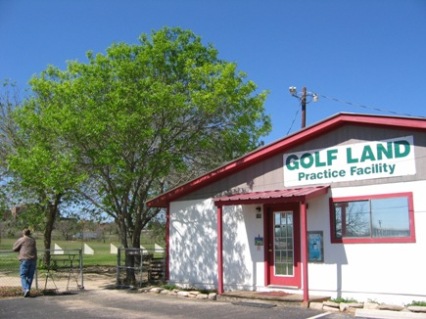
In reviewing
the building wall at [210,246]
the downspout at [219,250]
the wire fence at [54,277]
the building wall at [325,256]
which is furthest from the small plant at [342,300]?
the wire fence at [54,277]

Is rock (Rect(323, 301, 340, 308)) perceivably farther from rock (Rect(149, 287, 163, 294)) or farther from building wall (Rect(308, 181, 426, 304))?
rock (Rect(149, 287, 163, 294))

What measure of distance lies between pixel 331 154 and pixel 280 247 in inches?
113

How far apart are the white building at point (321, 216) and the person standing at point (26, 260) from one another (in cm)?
429

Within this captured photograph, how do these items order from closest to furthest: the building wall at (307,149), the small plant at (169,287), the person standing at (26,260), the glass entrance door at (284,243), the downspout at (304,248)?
1. the building wall at (307,149)
2. the downspout at (304,248)
3. the glass entrance door at (284,243)
4. the person standing at (26,260)
5. the small plant at (169,287)

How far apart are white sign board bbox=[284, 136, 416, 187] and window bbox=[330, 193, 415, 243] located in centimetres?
56

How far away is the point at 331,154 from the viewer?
1277 centimetres

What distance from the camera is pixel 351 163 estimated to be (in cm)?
1236

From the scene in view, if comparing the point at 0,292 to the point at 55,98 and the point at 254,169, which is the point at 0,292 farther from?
the point at 254,169

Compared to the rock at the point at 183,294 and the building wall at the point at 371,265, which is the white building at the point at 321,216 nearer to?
the building wall at the point at 371,265

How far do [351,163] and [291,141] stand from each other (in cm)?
174

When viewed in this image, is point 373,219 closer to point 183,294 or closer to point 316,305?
point 316,305

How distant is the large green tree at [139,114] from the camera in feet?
48.7

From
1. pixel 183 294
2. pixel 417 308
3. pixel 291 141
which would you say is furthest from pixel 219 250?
pixel 417 308

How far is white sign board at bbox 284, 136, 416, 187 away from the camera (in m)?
11.6
